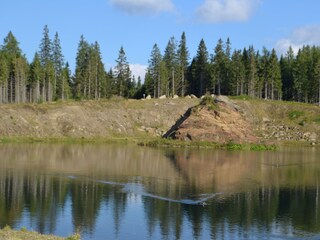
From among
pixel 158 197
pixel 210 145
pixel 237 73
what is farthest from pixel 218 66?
pixel 158 197

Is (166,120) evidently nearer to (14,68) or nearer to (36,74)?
(36,74)

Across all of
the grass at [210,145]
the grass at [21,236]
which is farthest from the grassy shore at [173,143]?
the grass at [21,236]

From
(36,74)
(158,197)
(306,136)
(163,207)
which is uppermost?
(36,74)

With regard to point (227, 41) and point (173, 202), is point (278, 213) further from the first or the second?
point (227, 41)

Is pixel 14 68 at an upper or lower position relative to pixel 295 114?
upper

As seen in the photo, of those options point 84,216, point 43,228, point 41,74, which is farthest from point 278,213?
point 41,74

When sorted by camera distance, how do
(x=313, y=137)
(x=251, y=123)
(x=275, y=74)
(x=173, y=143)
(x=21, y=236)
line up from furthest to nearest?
(x=275, y=74) < (x=251, y=123) < (x=313, y=137) < (x=173, y=143) < (x=21, y=236)

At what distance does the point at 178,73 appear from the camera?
154125 mm

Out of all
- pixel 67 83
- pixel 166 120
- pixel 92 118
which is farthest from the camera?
pixel 67 83

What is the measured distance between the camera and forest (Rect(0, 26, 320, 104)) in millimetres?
139875

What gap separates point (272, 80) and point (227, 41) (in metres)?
21.0

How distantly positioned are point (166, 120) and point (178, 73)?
112 feet

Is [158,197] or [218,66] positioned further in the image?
[218,66]

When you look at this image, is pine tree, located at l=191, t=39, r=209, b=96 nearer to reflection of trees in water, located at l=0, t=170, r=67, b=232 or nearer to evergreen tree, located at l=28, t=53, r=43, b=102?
evergreen tree, located at l=28, t=53, r=43, b=102
